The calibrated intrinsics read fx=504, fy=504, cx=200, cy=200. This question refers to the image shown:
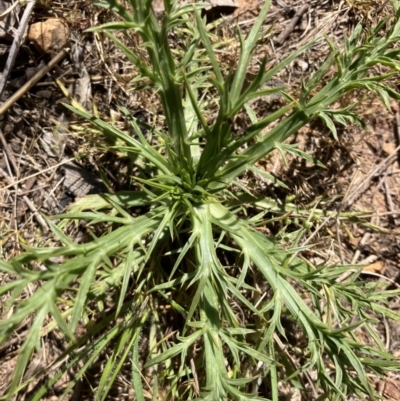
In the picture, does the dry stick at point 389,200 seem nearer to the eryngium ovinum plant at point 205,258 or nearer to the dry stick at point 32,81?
the eryngium ovinum plant at point 205,258

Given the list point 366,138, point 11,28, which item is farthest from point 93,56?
point 366,138

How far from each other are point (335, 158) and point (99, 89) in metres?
1.21

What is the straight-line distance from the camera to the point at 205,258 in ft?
5.94

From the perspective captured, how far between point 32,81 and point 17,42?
0.18 m

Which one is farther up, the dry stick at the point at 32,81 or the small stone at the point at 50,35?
the small stone at the point at 50,35

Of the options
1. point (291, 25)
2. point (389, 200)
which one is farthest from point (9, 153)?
point (389, 200)

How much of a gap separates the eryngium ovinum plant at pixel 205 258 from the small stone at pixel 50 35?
54 centimetres

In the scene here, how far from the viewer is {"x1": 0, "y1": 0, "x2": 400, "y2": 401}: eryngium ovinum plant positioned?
5.41 ft

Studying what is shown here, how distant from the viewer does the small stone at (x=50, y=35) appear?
2324 millimetres

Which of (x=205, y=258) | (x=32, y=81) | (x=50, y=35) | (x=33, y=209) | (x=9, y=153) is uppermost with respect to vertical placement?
(x=50, y=35)

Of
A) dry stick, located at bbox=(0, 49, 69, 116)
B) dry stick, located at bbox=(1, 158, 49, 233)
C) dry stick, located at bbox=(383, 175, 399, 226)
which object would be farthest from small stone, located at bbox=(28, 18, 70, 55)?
dry stick, located at bbox=(383, 175, 399, 226)

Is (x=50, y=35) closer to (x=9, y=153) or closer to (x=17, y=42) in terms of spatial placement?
(x=17, y=42)

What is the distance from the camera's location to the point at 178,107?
1850mm

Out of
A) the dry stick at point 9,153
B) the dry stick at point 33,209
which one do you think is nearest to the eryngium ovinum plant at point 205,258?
the dry stick at point 33,209
